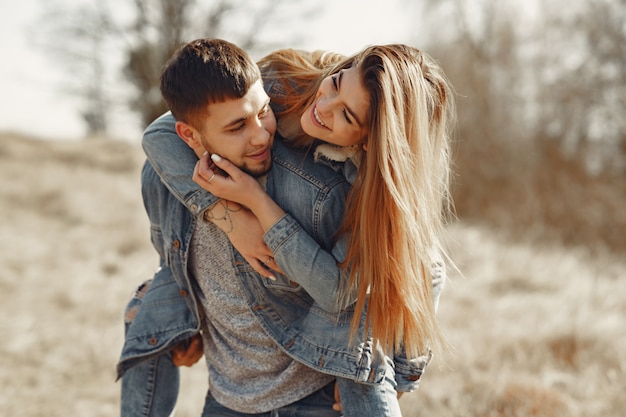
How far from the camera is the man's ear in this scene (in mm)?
2225

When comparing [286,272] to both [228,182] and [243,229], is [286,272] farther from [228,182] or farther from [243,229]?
[228,182]

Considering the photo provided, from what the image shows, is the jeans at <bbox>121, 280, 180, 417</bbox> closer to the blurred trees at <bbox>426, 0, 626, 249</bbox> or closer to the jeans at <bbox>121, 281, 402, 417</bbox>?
the jeans at <bbox>121, 281, 402, 417</bbox>

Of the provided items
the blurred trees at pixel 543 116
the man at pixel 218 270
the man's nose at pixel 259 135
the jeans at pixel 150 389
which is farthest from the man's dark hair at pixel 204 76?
the blurred trees at pixel 543 116

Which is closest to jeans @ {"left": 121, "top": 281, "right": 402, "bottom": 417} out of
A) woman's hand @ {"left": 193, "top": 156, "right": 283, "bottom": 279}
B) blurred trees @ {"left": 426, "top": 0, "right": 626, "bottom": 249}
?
woman's hand @ {"left": 193, "top": 156, "right": 283, "bottom": 279}

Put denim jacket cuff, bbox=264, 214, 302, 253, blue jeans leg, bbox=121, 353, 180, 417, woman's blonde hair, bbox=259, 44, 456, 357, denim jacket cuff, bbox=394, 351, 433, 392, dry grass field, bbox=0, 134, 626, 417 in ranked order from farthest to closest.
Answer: dry grass field, bbox=0, 134, 626, 417, blue jeans leg, bbox=121, 353, 180, 417, denim jacket cuff, bbox=394, 351, 433, 392, denim jacket cuff, bbox=264, 214, 302, 253, woman's blonde hair, bbox=259, 44, 456, 357

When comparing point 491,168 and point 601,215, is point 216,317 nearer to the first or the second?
point 601,215

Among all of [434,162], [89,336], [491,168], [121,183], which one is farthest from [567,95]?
[434,162]

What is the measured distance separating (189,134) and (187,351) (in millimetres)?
Answer: 872

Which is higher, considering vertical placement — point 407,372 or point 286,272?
point 286,272

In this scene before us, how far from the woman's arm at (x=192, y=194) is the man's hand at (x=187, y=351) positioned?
0.56 meters

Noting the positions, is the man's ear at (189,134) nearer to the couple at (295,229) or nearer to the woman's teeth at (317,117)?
the couple at (295,229)

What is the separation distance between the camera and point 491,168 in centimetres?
1358

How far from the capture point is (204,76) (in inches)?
82.6

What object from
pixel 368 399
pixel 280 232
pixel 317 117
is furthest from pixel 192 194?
pixel 368 399
